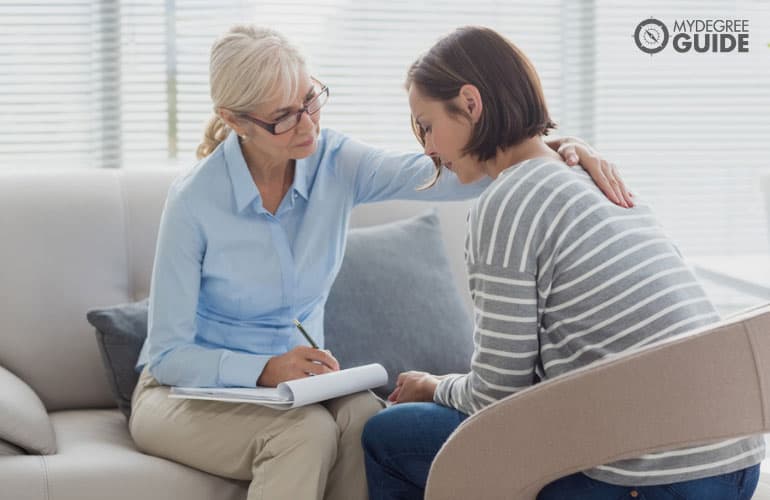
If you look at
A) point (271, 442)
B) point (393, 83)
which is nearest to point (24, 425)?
point (271, 442)

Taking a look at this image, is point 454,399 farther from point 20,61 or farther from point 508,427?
point 20,61

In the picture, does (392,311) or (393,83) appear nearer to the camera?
(392,311)

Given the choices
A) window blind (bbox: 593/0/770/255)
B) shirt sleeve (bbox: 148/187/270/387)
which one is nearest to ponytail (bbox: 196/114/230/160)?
shirt sleeve (bbox: 148/187/270/387)

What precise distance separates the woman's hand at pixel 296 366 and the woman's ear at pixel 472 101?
0.60 meters

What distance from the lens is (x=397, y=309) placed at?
2430 millimetres

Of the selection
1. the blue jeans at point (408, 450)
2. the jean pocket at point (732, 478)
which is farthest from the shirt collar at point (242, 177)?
the jean pocket at point (732, 478)

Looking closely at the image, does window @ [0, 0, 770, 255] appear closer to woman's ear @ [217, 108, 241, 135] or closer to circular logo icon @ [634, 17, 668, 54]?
circular logo icon @ [634, 17, 668, 54]

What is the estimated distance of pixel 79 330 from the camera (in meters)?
2.40

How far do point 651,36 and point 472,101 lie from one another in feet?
6.40

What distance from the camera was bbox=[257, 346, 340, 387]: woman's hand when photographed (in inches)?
75.5

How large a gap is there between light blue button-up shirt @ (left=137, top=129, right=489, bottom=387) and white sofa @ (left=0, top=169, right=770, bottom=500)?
25cm

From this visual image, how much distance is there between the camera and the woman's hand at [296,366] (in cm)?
192

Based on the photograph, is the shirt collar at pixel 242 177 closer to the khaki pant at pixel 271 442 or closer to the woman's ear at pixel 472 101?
the khaki pant at pixel 271 442

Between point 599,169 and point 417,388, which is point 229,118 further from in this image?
point 599,169
